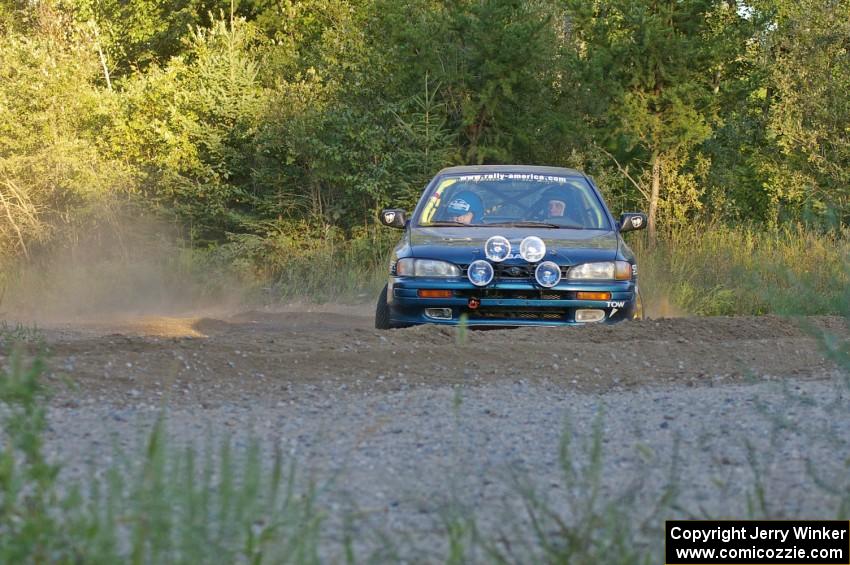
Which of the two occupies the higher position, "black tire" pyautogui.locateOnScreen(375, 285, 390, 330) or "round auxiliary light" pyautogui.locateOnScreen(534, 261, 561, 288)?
"round auxiliary light" pyautogui.locateOnScreen(534, 261, 561, 288)

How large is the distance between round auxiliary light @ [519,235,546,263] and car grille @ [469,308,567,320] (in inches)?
16.7

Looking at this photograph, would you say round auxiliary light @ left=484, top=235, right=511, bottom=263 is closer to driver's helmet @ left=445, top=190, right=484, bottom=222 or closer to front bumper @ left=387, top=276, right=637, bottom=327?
front bumper @ left=387, top=276, right=637, bottom=327

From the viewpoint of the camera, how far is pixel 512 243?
992 cm


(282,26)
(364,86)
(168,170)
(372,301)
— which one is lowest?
(372,301)

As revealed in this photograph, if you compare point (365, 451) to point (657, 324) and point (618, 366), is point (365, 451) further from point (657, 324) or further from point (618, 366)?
point (657, 324)

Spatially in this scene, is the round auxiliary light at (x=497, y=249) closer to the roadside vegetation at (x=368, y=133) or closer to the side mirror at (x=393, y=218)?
the side mirror at (x=393, y=218)

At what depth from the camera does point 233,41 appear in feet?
79.6

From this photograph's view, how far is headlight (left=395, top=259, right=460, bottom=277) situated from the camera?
32.1 feet

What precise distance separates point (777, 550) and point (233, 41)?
2153cm

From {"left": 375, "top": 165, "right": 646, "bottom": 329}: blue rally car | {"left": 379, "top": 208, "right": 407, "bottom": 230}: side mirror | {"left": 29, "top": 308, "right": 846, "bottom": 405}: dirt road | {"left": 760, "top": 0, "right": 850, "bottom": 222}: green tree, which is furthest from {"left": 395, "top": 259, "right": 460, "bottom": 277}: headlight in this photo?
{"left": 760, "top": 0, "right": 850, "bottom": 222}: green tree

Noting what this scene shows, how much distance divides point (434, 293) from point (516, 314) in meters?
0.66

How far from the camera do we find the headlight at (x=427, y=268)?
9797 millimetres

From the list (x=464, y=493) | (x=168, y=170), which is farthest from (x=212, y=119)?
(x=464, y=493)

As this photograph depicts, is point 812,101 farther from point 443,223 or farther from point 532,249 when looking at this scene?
point 532,249
